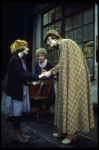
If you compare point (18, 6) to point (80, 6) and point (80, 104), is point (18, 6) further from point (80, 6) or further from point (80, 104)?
point (80, 104)

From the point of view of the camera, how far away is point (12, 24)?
734 centimetres

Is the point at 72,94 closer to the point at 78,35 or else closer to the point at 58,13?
the point at 78,35

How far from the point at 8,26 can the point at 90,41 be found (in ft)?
14.6

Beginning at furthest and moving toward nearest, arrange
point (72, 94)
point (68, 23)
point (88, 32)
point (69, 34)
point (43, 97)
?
1. point (68, 23)
2. point (69, 34)
3. point (88, 32)
4. point (43, 97)
5. point (72, 94)

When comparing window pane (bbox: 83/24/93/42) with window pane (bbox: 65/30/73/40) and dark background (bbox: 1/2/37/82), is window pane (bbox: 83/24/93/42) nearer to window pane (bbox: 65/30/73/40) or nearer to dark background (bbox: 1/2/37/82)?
window pane (bbox: 65/30/73/40)

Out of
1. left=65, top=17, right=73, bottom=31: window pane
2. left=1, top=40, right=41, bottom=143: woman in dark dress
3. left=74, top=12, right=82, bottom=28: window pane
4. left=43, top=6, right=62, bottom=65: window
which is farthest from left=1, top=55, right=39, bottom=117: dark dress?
left=43, top=6, right=62, bottom=65: window

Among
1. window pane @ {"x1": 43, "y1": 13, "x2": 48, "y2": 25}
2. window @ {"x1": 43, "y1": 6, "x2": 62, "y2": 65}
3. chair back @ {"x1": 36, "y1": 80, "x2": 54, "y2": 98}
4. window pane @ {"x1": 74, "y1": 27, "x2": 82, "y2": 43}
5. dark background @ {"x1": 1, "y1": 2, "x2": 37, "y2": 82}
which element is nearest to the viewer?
chair back @ {"x1": 36, "y1": 80, "x2": 54, "y2": 98}

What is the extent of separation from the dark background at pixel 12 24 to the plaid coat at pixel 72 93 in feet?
18.6

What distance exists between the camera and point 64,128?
81.4 inches

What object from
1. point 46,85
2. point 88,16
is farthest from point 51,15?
point 46,85

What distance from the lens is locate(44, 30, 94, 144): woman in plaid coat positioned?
209 centimetres

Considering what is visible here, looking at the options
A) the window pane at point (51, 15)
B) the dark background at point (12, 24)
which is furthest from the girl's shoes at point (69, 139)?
the dark background at point (12, 24)

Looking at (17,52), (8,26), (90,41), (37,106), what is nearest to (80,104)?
(17,52)

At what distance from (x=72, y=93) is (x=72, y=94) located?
0.05ft
